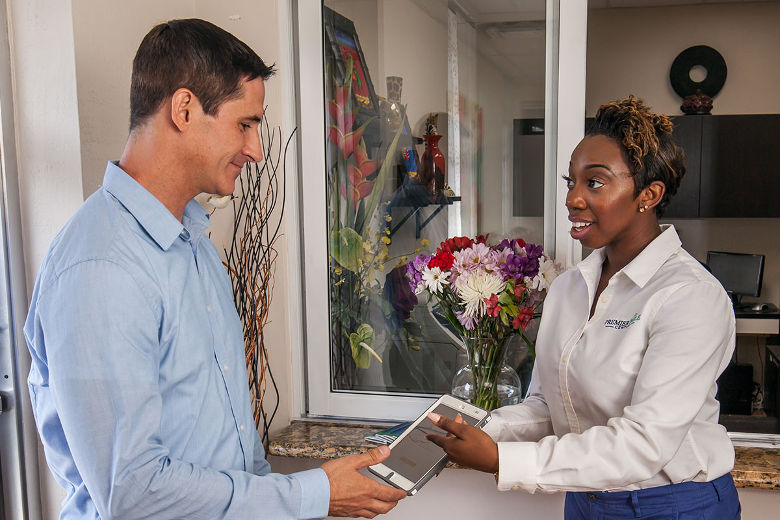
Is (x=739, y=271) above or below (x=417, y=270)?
below

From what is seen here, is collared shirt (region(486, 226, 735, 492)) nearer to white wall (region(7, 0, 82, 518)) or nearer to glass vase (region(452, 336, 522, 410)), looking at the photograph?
glass vase (region(452, 336, 522, 410))

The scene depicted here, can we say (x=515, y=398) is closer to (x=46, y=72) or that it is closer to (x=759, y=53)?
(x=46, y=72)

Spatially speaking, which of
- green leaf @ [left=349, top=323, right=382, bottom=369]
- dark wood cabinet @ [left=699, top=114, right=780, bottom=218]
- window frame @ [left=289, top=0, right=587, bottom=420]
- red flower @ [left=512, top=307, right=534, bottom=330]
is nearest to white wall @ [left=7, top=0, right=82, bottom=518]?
window frame @ [left=289, top=0, right=587, bottom=420]

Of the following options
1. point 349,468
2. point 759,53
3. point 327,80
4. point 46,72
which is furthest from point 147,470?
point 759,53

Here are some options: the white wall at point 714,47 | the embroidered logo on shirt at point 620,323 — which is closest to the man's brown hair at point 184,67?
the embroidered logo on shirt at point 620,323

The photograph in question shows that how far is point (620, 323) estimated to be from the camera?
1.26 m

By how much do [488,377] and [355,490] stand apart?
812 millimetres

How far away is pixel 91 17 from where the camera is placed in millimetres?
1453

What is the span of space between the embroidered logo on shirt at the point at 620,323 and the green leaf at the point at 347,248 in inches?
40.2

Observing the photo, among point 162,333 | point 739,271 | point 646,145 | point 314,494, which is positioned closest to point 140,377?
point 162,333

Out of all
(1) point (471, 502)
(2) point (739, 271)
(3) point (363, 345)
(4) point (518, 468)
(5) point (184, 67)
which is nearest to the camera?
(5) point (184, 67)

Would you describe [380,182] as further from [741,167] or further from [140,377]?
[741,167]

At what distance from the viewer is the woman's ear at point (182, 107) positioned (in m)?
0.98

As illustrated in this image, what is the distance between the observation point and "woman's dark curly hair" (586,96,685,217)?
125 cm
